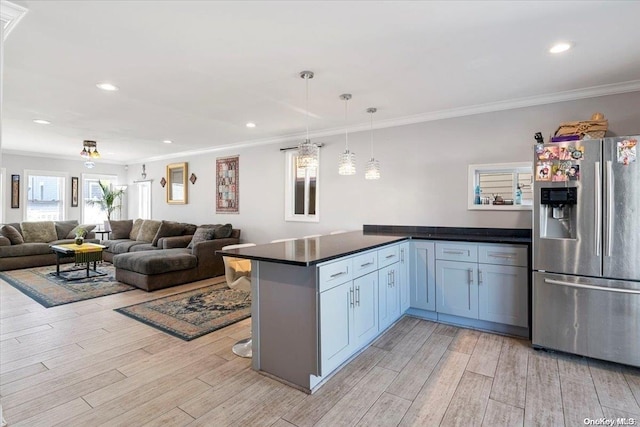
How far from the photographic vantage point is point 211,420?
78.7 inches

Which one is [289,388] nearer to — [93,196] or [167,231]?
[167,231]

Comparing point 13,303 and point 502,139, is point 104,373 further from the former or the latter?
point 502,139

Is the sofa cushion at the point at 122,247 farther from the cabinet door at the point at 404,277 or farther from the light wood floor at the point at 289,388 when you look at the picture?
the cabinet door at the point at 404,277

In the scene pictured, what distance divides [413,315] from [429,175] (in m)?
1.80

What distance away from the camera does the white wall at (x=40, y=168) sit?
721cm

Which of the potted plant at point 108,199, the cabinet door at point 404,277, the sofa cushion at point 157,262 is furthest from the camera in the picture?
the potted plant at point 108,199

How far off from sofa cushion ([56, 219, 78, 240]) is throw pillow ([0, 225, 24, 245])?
0.85 metres

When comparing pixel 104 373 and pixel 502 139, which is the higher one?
pixel 502 139

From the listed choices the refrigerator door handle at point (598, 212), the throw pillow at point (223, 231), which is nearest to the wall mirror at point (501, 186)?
the refrigerator door handle at point (598, 212)

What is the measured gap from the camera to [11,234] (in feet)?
21.2

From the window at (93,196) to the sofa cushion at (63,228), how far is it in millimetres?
969

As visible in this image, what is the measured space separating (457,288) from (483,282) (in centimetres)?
27

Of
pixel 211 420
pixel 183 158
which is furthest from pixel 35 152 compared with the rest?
pixel 211 420

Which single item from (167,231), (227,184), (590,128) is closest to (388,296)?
(590,128)
